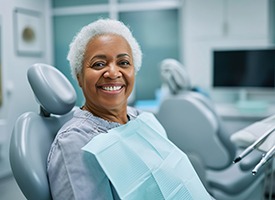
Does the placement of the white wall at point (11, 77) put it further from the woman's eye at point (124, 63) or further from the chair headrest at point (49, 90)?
the woman's eye at point (124, 63)

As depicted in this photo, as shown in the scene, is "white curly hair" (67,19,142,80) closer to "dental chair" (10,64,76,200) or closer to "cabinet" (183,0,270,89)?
"dental chair" (10,64,76,200)

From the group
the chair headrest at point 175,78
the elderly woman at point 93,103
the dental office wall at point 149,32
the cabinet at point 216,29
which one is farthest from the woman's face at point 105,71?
the cabinet at point 216,29

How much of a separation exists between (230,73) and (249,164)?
210cm

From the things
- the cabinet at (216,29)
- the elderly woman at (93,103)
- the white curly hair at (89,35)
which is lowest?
the elderly woman at (93,103)

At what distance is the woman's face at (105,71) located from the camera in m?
1.13

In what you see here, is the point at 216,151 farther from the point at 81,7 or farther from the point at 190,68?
the point at 81,7

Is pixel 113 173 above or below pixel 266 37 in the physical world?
below

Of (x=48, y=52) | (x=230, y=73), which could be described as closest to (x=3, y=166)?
(x=48, y=52)

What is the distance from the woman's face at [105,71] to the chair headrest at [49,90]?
82mm

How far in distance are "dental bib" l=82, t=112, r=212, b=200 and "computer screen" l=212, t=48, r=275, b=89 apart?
262cm

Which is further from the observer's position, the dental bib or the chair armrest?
the chair armrest

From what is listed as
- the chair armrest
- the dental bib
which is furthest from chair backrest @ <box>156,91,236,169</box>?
the dental bib

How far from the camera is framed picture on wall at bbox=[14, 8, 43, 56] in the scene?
3923 mm

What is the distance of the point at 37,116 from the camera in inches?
49.3
